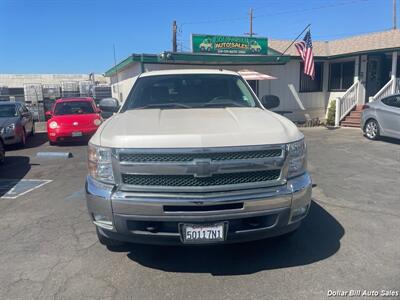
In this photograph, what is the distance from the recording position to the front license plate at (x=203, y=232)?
2896 millimetres

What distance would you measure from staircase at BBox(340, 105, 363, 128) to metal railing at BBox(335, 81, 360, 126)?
0.57 feet

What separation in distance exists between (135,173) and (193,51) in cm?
1435

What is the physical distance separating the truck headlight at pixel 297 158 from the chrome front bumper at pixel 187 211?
3.9 inches

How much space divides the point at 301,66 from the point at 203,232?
16832mm

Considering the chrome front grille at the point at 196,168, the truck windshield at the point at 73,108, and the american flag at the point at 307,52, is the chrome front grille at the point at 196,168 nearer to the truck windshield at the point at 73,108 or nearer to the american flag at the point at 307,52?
the truck windshield at the point at 73,108

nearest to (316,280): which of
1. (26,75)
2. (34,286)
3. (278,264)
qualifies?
(278,264)

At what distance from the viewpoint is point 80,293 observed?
9.66 feet

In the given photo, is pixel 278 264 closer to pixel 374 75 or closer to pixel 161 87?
pixel 161 87

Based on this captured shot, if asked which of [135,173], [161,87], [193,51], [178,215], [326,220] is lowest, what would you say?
[326,220]

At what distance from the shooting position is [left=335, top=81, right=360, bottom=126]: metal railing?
15.8 metres

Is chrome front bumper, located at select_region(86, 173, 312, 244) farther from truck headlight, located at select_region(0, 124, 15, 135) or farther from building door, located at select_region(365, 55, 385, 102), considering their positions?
building door, located at select_region(365, 55, 385, 102)

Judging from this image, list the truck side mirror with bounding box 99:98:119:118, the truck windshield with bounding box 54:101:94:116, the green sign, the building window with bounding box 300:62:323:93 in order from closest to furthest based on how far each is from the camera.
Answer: the truck side mirror with bounding box 99:98:119:118 < the truck windshield with bounding box 54:101:94:116 < the green sign < the building window with bounding box 300:62:323:93

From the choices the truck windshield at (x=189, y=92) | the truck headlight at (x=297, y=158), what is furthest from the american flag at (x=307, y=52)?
the truck headlight at (x=297, y=158)

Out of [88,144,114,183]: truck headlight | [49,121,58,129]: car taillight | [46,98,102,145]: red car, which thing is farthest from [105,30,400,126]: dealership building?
[88,144,114,183]: truck headlight
